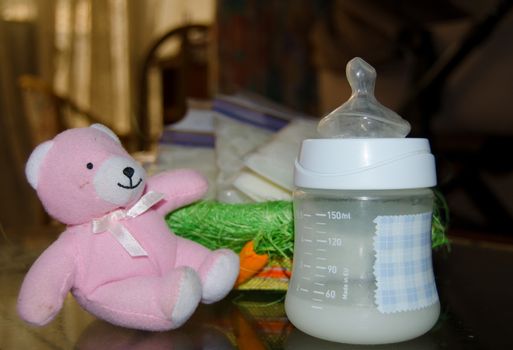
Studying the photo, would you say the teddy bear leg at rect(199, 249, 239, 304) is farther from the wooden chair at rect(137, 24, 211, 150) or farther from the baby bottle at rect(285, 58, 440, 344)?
the wooden chair at rect(137, 24, 211, 150)

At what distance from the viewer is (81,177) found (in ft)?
1.34

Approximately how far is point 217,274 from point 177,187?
9 cm

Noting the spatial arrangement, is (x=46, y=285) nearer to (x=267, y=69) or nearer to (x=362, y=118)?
(x=362, y=118)

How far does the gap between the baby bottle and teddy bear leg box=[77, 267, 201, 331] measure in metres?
0.08

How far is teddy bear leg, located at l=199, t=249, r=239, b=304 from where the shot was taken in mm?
452

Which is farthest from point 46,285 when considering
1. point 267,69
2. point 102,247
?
point 267,69

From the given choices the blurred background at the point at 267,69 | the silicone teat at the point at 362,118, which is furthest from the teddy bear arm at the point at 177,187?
the blurred background at the point at 267,69

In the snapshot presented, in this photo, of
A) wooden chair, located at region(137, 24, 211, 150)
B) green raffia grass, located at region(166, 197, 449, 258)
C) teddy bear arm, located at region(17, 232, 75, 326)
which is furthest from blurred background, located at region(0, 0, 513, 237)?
teddy bear arm, located at region(17, 232, 75, 326)

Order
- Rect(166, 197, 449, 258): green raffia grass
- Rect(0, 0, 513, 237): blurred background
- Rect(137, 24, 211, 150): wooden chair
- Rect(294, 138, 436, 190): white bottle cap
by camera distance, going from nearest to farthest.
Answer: Rect(294, 138, 436, 190): white bottle cap, Rect(166, 197, 449, 258): green raffia grass, Rect(0, 0, 513, 237): blurred background, Rect(137, 24, 211, 150): wooden chair

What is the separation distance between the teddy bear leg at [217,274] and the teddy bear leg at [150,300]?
0.04 meters

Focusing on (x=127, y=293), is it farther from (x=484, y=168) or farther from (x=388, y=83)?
(x=388, y=83)

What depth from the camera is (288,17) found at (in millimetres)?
2154

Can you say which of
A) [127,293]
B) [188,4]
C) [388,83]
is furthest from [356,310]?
[188,4]

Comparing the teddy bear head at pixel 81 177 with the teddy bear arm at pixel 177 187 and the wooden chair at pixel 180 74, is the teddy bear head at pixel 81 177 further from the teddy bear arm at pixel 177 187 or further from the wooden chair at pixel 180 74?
the wooden chair at pixel 180 74
